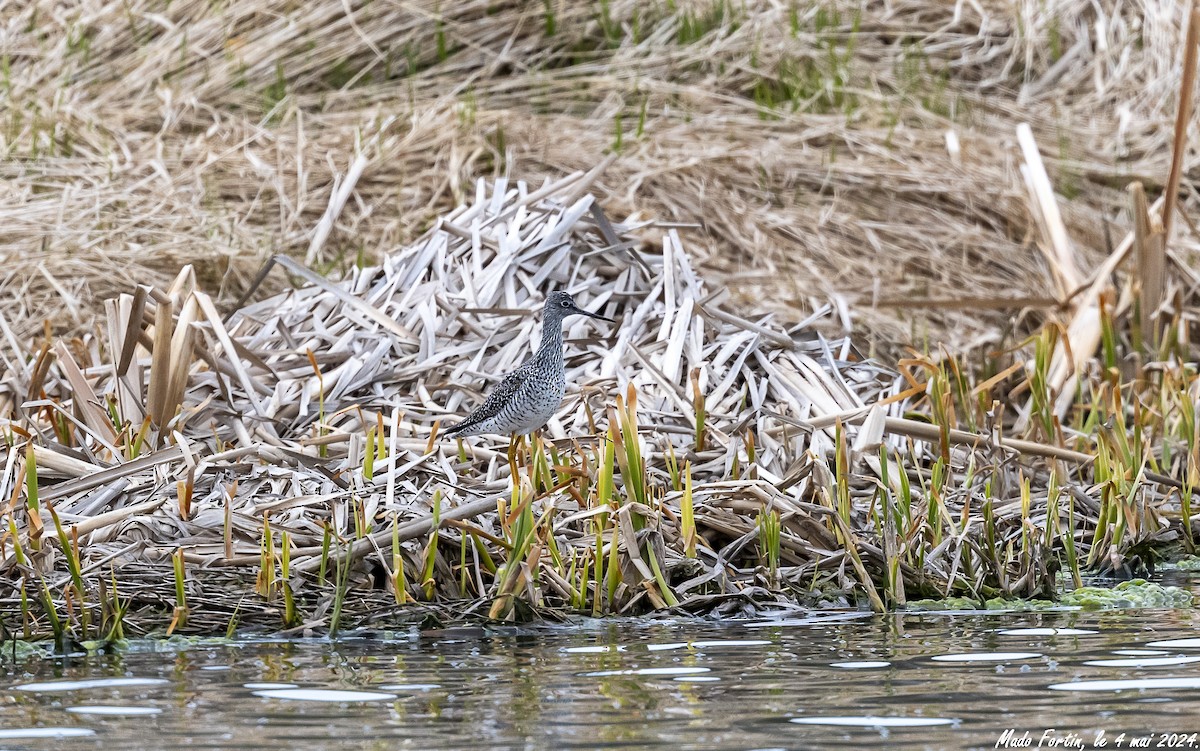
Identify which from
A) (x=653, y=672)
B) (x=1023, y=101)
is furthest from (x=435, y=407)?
(x=1023, y=101)

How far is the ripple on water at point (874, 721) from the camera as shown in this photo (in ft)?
12.3

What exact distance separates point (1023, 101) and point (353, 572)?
353 inches

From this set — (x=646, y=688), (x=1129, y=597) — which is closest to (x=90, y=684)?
(x=646, y=688)

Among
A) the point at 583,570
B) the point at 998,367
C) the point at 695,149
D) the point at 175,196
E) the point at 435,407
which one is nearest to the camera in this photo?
the point at 583,570

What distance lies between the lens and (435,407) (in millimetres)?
6828

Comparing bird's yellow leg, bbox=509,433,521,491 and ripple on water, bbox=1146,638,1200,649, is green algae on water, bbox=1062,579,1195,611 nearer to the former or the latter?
ripple on water, bbox=1146,638,1200,649

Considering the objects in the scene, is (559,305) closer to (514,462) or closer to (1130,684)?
(514,462)

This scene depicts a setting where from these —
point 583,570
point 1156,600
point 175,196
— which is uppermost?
point 175,196

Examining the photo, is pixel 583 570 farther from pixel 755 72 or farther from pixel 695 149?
pixel 755 72

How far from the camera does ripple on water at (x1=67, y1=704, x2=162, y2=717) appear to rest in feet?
12.8

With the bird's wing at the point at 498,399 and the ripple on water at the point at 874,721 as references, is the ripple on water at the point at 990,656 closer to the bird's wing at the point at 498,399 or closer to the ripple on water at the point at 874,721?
the ripple on water at the point at 874,721

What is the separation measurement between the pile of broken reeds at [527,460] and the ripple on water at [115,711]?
0.82m

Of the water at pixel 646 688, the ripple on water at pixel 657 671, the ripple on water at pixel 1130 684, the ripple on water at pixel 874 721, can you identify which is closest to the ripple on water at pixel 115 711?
the water at pixel 646 688

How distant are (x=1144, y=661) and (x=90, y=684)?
2809 millimetres
